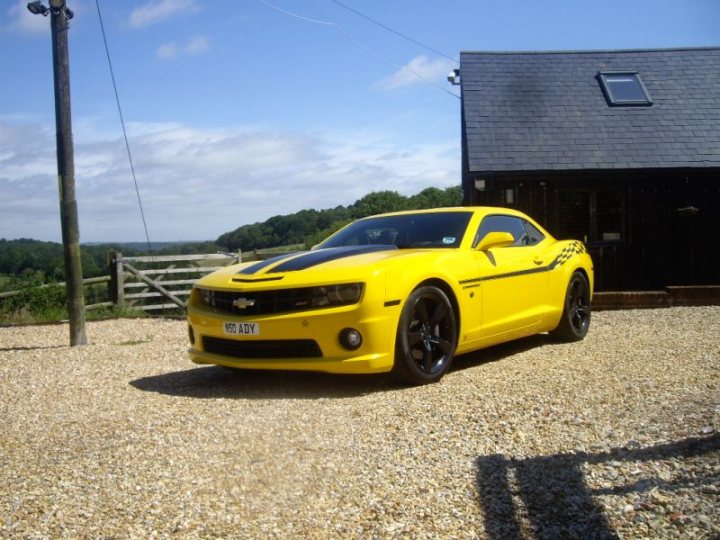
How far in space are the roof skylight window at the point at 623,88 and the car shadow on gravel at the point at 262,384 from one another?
39.3ft

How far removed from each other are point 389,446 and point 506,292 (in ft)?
9.46

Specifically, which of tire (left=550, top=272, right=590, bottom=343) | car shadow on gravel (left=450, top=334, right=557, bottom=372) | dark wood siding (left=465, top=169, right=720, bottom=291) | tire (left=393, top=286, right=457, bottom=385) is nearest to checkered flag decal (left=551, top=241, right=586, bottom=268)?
tire (left=550, top=272, right=590, bottom=343)

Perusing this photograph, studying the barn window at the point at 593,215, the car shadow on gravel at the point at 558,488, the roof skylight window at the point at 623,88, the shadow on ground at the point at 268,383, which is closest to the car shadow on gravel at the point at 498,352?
the shadow on ground at the point at 268,383

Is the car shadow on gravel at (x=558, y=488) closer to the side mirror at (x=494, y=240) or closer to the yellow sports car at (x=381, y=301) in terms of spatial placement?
the yellow sports car at (x=381, y=301)

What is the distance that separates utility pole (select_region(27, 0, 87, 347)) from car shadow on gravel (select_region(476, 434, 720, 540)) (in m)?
6.55

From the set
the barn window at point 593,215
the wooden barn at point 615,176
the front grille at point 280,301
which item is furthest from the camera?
the barn window at point 593,215

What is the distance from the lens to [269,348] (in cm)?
524

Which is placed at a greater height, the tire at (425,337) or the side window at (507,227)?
the side window at (507,227)

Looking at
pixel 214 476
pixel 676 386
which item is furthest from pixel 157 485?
pixel 676 386

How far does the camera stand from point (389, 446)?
3.74m

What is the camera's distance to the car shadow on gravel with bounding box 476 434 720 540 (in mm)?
2723

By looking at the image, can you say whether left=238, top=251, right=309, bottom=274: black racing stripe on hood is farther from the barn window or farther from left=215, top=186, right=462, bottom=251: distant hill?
left=215, top=186, right=462, bottom=251: distant hill

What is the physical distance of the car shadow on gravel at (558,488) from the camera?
2723 millimetres

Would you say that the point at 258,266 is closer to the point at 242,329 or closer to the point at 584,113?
the point at 242,329
